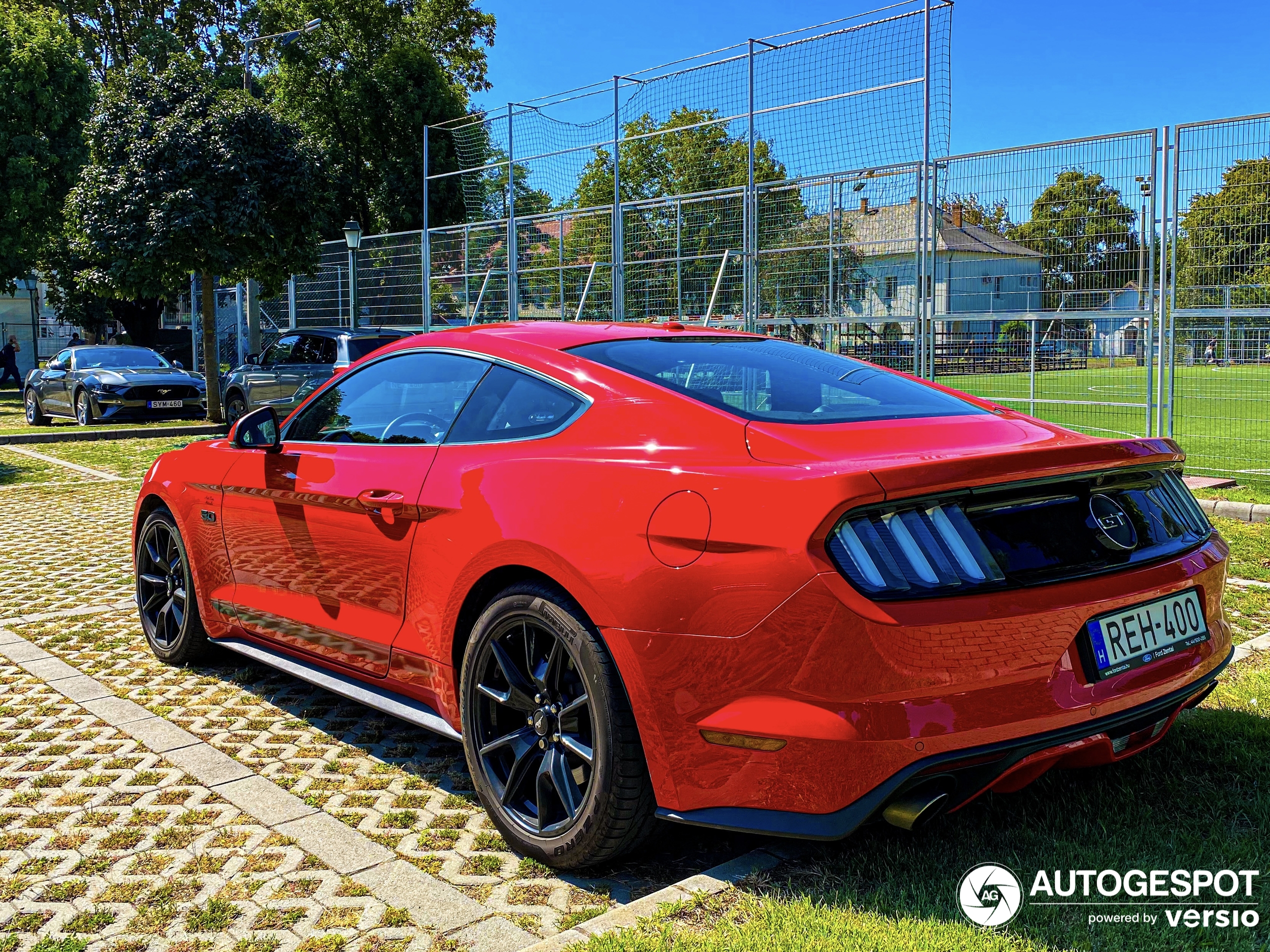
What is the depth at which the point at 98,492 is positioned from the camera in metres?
12.1

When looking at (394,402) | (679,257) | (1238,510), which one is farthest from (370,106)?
(394,402)

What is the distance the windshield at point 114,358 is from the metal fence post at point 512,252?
660 centimetres

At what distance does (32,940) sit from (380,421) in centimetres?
201

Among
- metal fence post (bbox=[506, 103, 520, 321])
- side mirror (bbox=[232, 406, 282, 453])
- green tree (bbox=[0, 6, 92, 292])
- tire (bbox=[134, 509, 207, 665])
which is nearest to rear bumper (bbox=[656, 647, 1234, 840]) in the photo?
side mirror (bbox=[232, 406, 282, 453])

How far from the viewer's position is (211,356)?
21.4 metres

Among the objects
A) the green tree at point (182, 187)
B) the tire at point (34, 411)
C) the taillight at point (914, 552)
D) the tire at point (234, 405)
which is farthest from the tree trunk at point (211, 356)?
the taillight at point (914, 552)

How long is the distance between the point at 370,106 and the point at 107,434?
21.1 m

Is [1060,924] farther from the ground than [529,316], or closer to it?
closer to it

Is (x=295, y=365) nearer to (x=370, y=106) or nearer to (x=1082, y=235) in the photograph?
(x=1082, y=235)

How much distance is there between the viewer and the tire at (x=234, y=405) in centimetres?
1953

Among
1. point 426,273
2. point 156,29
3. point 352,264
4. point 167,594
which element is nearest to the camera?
point 167,594

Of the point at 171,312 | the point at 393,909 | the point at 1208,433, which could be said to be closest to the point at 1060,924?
the point at 393,909

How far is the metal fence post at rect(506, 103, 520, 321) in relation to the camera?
21.2 meters

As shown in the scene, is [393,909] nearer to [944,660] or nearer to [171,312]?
[944,660]
